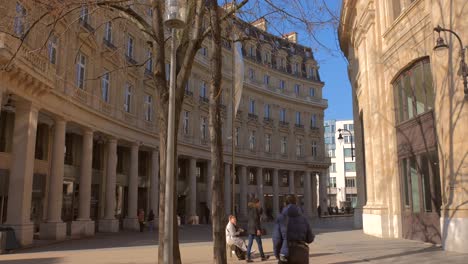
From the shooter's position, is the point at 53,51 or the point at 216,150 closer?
the point at 216,150

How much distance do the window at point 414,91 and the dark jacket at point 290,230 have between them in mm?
10399

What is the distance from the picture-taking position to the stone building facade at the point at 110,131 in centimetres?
1791

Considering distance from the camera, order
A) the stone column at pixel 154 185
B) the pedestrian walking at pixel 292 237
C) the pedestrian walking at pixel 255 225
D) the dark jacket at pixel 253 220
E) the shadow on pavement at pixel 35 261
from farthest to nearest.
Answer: the stone column at pixel 154 185 → the dark jacket at pixel 253 220 → the pedestrian walking at pixel 255 225 → the shadow on pavement at pixel 35 261 → the pedestrian walking at pixel 292 237

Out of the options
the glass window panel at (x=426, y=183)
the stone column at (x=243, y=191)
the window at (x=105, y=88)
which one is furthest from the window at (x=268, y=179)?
the glass window panel at (x=426, y=183)

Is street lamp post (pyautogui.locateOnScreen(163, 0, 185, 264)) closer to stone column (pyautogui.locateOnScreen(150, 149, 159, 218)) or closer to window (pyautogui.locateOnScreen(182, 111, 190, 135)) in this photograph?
stone column (pyautogui.locateOnScreen(150, 149, 159, 218))

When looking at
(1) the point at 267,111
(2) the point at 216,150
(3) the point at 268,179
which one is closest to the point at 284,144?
(3) the point at 268,179

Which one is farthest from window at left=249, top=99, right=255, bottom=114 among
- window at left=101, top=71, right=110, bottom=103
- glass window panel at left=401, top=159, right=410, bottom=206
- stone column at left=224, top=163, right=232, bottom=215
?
glass window panel at left=401, top=159, right=410, bottom=206

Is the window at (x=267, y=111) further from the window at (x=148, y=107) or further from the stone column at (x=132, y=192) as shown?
the stone column at (x=132, y=192)

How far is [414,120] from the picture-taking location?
57.2 feet

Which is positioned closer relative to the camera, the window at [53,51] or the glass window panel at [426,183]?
the glass window panel at [426,183]

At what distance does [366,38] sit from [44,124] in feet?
58.3

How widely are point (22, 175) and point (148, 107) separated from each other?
1667 centimetres

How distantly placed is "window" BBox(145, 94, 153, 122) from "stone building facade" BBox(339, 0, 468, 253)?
16.3 metres

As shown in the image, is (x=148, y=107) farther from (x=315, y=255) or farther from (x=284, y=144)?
(x=284, y=144)
